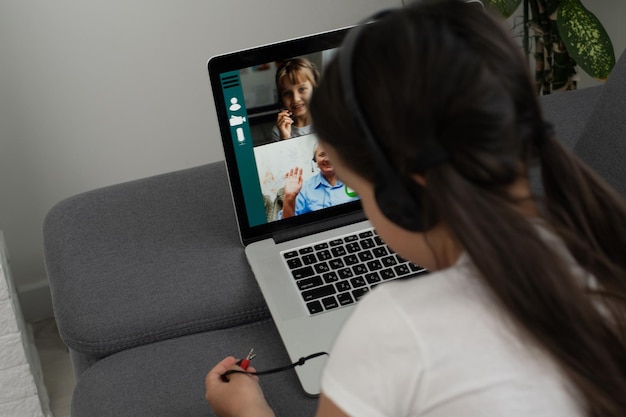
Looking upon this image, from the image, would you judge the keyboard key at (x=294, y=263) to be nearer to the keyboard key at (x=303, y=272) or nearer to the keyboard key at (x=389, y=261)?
the keyboard key at (x=303, y=272)

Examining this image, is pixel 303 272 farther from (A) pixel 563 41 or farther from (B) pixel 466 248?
(A) pixel 563 41

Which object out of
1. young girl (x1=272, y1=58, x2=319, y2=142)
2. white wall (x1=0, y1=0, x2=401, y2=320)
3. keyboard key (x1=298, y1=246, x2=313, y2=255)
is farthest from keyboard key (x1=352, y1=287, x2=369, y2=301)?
white wall (x1=0, y1=0, x2=401, y2=320)

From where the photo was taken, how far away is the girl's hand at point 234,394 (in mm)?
884

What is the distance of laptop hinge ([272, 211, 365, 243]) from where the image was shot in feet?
3.78

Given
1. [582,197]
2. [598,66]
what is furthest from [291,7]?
[582,197]

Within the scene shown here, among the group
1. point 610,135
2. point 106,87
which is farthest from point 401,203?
point 106,87

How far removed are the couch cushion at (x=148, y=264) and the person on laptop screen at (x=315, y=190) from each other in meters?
0.10

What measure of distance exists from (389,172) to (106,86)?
1332 millimetres

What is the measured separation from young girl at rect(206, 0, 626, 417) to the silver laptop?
1.22ft

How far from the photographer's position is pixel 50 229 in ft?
4.02

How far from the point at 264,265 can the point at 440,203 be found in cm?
55

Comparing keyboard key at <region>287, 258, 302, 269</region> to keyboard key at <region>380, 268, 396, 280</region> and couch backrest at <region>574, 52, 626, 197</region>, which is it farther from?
couch backrest at <region>574, 52, 626, 197</region>

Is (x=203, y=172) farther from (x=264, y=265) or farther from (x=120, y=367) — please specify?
(x=120, y=367)

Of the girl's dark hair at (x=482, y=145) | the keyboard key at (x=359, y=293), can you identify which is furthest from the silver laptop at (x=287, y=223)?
the girl's dark hair at (x=482, y=145)
